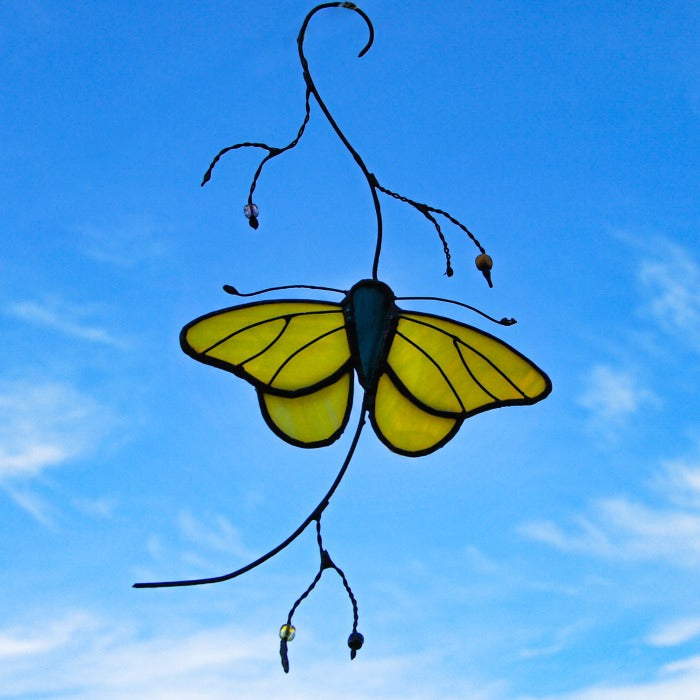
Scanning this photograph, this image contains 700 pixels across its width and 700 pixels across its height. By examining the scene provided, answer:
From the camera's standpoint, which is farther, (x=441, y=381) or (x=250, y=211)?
(x=441, y=381)

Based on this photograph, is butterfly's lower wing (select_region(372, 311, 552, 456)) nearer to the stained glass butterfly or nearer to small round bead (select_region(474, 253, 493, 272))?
the stained glass butterfly

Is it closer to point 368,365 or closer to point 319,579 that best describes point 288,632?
point 319,579

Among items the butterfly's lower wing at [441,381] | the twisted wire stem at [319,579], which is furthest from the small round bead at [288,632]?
the butterfly's lower wing at [441,381]

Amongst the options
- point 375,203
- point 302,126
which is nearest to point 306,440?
point 375,203

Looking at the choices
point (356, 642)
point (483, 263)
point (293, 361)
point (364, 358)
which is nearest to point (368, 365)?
point (364, 358)

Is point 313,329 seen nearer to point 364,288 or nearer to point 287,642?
point 364,288

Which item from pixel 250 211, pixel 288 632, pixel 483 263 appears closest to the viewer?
pixel 288 632

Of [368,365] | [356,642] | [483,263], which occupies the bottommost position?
[356,642]

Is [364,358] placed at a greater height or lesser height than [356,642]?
greater

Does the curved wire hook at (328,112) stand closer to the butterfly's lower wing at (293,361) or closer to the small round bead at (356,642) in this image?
the butterfly's lower wing at (293,361)
